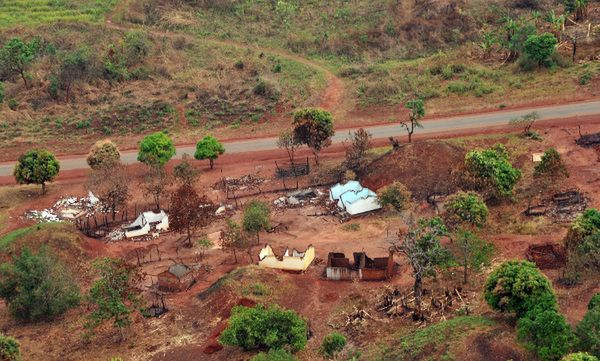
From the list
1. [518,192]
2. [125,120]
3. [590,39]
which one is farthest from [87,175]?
[590,39]

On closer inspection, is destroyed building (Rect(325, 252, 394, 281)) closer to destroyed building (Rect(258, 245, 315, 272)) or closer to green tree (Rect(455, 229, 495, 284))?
destroyed building (Rect(258, 245, 315, 272))

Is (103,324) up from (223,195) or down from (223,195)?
down

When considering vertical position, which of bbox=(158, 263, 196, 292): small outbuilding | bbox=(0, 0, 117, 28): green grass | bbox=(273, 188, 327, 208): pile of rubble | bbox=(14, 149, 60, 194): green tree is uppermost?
bbox=(0, 0, 117, 28): green grass

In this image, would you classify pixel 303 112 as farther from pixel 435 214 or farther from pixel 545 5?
pixel 545 5

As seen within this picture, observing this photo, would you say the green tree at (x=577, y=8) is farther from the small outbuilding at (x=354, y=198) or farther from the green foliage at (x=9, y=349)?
the green foliage at (x=9, y=349)

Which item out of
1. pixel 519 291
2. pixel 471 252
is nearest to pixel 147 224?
pixel 471 252

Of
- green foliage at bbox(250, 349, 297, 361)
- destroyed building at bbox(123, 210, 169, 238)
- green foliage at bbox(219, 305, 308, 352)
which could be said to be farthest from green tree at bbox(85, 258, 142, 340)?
destroyed building at bbox(123, 210, 169, 238)

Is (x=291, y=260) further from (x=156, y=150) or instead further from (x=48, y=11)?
(x=48, y=11)
